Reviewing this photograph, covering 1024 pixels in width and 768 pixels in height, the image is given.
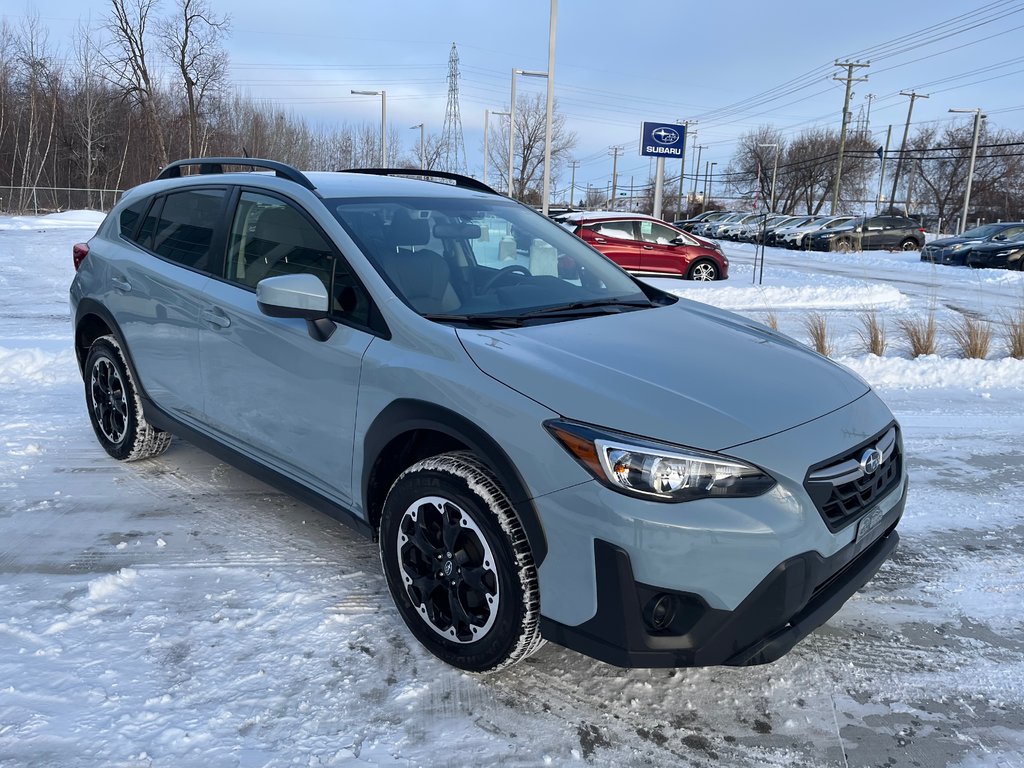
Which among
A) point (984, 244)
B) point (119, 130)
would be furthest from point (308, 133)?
point (984, 244)

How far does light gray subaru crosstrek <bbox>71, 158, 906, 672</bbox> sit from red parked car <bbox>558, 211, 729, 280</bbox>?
14.4 meters

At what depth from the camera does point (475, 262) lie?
3.59m

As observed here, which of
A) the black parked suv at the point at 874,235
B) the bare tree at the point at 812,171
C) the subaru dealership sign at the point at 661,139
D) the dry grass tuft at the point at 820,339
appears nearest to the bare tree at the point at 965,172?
the bare tree at the point at 812,171

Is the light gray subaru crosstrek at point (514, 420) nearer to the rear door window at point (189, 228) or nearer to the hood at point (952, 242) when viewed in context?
the rear door window at point (189, 228)

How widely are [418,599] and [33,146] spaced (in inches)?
2256

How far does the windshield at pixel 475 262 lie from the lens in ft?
10.7

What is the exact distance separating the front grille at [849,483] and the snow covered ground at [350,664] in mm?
707

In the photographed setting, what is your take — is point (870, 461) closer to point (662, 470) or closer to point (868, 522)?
point (868, 522)

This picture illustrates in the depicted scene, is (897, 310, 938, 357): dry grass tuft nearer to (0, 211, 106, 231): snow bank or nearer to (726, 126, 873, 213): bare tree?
(0, 211, 106, 231): snow bank

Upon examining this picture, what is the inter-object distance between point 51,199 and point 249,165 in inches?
1793

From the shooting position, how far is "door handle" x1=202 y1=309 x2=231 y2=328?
3788 mm

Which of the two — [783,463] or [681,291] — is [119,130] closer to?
[681,291]

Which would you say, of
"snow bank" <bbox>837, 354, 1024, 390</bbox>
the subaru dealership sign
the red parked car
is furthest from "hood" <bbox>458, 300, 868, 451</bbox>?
the subaru dealership sign

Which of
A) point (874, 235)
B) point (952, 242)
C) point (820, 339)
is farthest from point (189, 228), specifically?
point (874, 235)
